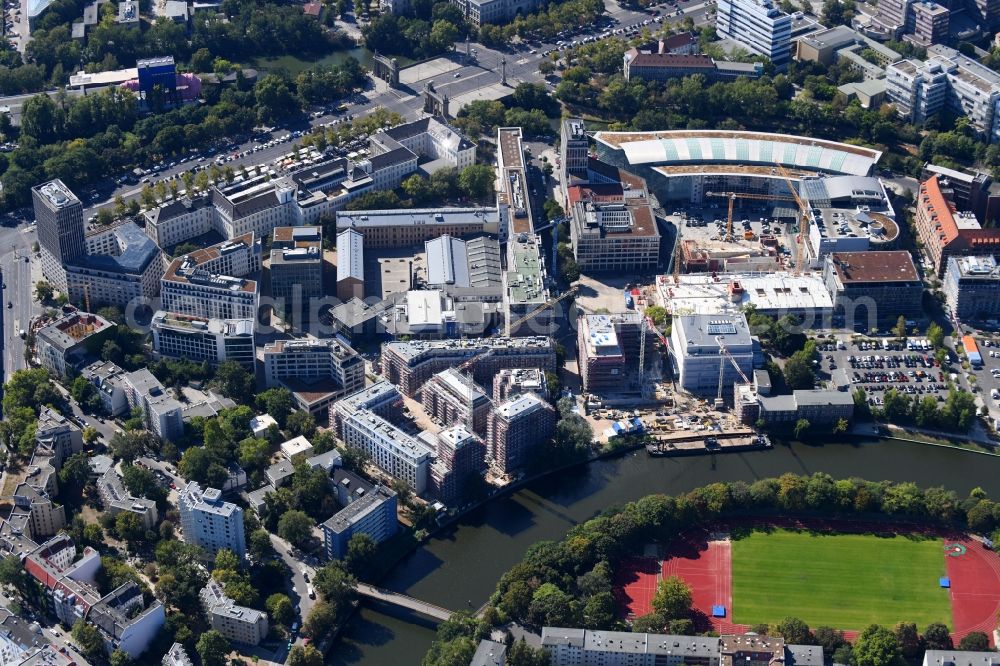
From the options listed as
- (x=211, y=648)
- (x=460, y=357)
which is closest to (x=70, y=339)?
(x=460, y=357)

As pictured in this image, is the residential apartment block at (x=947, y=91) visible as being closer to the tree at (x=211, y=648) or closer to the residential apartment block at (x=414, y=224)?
the residential apartment block at (x=414, y=224)

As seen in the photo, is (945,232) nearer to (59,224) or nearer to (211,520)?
(211,520)

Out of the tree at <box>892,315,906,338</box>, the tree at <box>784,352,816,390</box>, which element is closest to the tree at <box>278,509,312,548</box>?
the tree at <box>784,352,816,390</box>

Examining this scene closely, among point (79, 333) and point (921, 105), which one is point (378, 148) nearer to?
point (79, 333)

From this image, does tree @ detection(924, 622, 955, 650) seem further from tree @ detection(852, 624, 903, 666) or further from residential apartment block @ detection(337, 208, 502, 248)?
residential apartment block @ detection(337, 208, 502, 248)

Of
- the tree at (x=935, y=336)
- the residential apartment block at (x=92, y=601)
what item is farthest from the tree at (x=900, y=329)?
the residential apartment block at (x=92, y=601)

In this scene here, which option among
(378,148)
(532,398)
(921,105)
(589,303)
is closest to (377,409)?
(532,398)
